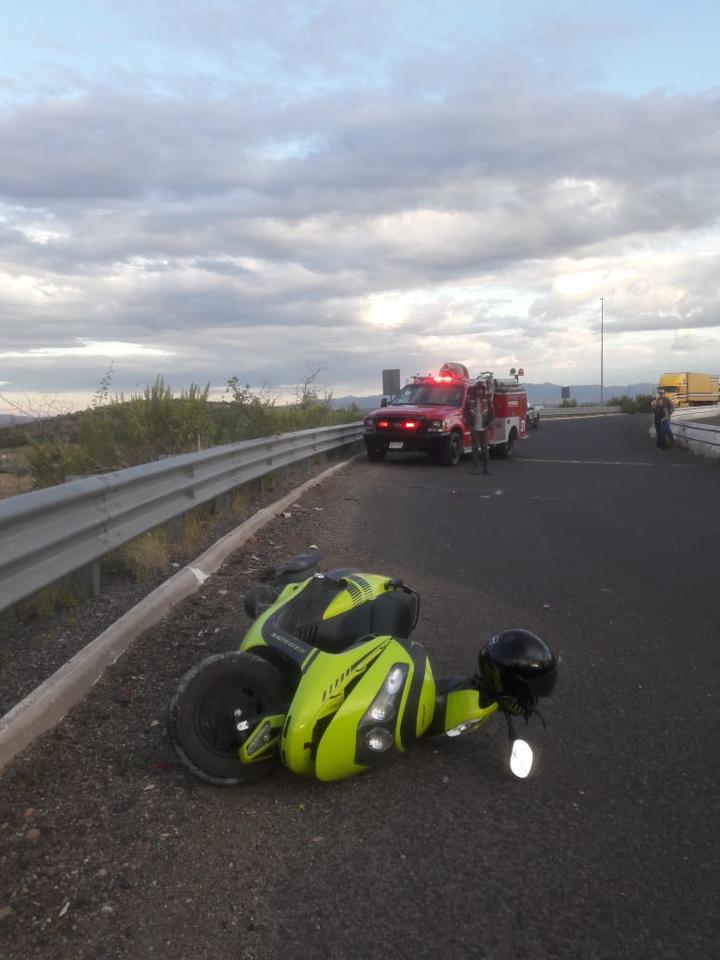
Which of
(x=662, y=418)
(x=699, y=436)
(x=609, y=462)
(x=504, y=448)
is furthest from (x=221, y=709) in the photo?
(x=662, y=418)

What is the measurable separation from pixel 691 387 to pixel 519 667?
2290 inches

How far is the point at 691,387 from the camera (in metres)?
57.8

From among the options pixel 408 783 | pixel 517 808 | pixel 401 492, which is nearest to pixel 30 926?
pixel 408 783

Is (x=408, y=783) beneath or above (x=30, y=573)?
beneath

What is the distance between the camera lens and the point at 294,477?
48.1 feet

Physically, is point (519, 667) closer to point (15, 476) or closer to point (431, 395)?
point (15, 476)

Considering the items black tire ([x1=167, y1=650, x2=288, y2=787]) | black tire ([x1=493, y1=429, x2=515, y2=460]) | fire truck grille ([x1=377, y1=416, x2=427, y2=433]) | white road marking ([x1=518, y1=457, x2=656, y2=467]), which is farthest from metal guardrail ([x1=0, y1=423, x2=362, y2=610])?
black tire ([x1=493, y1=429, x2=515, y2=460])

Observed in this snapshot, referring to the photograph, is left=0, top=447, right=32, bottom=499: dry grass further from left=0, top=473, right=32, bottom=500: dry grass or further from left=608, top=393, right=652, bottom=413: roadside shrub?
left=608, top=393, right=652, bottom=413: roadside shrub

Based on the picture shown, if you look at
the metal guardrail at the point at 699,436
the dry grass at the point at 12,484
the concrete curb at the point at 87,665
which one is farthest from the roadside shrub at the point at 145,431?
the metal guardrail at the point at 699,436

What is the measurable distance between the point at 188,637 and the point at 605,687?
2.41 metres

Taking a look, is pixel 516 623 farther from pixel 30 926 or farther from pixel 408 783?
pixel 30 926

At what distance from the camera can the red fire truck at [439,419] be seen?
60.7ft

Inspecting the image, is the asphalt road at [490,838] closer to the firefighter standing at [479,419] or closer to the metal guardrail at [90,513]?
the metal guardrail at [90,513]

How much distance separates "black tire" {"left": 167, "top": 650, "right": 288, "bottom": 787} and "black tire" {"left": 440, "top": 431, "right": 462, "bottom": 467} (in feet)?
49.3
